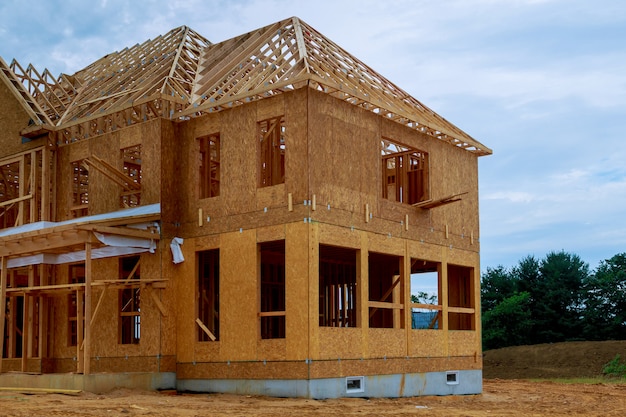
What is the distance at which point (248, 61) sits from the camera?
21188mm

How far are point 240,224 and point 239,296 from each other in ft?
5.49

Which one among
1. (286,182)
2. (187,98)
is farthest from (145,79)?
(286,182)

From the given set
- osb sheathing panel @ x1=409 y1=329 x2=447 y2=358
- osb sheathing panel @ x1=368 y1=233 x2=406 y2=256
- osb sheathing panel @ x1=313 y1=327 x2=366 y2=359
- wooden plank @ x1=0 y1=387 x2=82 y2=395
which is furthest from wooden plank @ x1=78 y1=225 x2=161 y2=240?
osb sheathing panel @ x1=409 y1=329 x2=447 y2=358

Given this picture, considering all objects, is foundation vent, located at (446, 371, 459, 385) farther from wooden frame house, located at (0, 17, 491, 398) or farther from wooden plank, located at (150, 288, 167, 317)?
wooden plank, located at (150, 288, 167, 317)

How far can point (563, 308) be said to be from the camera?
48.3 meters

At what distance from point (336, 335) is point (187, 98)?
7.34 meters

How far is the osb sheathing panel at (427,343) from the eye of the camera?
20.1 meters

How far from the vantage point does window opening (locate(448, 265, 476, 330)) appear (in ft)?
76.6

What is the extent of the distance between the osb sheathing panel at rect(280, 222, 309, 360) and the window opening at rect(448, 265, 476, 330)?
728cm

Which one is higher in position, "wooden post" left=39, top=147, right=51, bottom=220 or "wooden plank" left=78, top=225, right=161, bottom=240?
"wooden post" left=39, top=147, right=51, bottom=220

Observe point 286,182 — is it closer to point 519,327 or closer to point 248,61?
point 248,61

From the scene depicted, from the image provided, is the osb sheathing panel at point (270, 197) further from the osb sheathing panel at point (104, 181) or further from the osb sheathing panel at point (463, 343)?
the osb sheathing panel at point (463, 343)

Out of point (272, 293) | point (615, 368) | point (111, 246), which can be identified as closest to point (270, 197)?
point (111, 246)

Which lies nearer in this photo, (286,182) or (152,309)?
(286,182)
